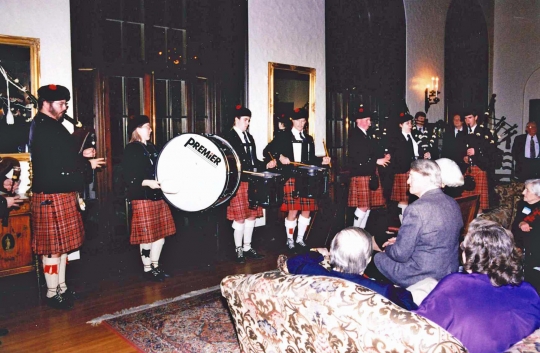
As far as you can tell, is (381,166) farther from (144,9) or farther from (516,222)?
(144,9)

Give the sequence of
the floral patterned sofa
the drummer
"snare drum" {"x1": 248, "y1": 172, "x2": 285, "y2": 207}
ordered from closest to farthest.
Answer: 1. the floral patterned sofa
2. "snare drum" {"x1": 248, "y1": 172, "x2": 285, "y2": 207}
3. the drummer

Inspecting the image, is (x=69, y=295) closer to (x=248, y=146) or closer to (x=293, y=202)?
(x=248, y=146)

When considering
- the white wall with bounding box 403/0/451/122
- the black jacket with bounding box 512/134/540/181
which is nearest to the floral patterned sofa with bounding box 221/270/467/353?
the white wall with bounding box 403/0/451/122

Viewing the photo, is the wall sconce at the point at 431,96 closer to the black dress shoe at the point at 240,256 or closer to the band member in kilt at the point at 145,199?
the black dress shoe at the point at 240,256

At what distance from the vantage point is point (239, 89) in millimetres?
5004

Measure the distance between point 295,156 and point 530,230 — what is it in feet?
7.23

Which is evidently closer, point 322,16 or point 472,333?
point 472,333

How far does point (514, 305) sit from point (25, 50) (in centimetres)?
343

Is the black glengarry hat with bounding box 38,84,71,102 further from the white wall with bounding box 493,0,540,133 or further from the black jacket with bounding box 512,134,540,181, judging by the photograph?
the white wall with bounding box 493,0,540,133

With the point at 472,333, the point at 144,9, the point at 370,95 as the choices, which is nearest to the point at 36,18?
the point at 144,9

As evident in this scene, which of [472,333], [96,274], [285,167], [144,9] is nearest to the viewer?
[472,333]

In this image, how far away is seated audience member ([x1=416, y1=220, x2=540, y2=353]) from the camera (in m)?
1.55

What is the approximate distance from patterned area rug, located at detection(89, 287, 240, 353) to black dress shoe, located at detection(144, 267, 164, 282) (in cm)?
44

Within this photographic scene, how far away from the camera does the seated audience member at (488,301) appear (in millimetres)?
1553
